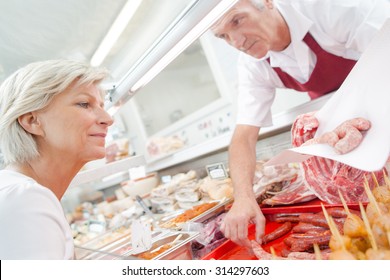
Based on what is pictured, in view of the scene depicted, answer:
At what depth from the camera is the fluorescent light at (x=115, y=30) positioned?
166 centimetres

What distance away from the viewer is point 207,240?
1.63 metres

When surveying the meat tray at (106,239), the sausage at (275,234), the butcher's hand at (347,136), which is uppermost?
the butcher's hand at (347,136)

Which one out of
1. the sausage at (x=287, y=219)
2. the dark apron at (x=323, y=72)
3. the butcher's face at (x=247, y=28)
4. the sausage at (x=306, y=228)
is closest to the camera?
the sausage at (x=306, y=228)

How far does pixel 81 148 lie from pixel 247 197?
0.91 metres

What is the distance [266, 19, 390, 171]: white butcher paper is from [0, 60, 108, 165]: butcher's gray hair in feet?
3.40

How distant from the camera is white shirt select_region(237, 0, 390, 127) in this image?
5.84ft

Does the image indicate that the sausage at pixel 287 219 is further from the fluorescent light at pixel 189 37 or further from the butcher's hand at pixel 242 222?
the fluorescent light at pixel 189 37

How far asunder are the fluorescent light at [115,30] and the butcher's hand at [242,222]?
3.81 feet

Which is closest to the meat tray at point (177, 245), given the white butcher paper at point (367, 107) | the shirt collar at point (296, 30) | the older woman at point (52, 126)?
the older woman at point (52, 126)

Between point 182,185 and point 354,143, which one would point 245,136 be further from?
point 354,143

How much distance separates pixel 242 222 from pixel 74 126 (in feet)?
3.09

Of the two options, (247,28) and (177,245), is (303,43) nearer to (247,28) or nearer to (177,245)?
(247,28)

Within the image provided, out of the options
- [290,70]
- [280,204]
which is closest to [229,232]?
[280,204]

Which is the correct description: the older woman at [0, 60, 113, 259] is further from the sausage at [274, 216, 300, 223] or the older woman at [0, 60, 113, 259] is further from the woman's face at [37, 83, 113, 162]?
the sausage at [274, 216, 300, 223]
